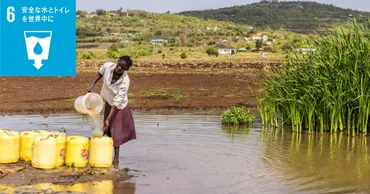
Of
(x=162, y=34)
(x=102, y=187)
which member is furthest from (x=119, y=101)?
(x=162, y=34)

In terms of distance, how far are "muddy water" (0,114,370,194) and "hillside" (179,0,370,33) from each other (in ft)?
284

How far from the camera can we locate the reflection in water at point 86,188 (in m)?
7.40

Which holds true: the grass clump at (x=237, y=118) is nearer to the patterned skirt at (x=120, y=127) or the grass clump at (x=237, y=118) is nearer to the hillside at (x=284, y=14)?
the patterned skirt at (x=120, y=127)

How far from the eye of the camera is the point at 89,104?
9.06 meters

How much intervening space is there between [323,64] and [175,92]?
10.5 m

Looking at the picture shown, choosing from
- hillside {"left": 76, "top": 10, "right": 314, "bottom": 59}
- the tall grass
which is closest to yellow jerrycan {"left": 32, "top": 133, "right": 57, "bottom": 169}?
the tall grass

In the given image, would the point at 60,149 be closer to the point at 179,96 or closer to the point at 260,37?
the point at 179,96

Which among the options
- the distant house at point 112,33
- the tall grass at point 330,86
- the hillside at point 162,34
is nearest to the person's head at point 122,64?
the tall grass at point 330,86

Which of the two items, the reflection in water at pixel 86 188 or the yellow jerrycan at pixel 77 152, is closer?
the reflection in water at pixel 86 188

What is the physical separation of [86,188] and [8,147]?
156 centimetres

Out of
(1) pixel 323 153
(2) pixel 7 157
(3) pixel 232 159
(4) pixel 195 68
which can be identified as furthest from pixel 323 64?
(4) pixel 195 68

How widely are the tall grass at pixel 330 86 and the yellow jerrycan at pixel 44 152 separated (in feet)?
19.5

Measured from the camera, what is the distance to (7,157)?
8.59 metres

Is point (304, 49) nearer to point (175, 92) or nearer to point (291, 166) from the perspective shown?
point (291, 166)
